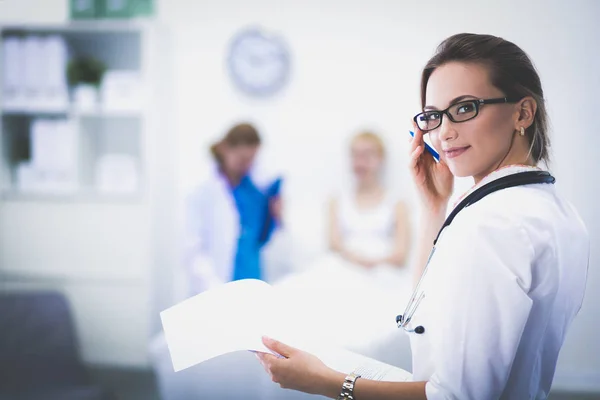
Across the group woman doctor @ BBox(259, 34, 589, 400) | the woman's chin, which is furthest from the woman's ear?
the woman's chin

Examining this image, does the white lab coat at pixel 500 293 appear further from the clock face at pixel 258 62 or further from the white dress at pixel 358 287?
the clock face at pixel 258 62

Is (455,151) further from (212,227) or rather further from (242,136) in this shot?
(212,227)

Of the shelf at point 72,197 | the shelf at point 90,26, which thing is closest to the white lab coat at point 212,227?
the shelf at point 72,197

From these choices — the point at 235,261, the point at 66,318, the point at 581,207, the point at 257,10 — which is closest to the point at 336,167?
the point at 235,261

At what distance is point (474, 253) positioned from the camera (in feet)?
2.26

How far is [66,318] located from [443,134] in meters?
2.25

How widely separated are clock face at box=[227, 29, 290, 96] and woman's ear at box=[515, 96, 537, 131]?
2146 mm

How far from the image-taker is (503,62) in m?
0.79

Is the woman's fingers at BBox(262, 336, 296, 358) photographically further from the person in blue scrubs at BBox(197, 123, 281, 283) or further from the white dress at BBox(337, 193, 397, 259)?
the white dress at BBox(337, 193, 397, 259)

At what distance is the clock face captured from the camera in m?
2.80

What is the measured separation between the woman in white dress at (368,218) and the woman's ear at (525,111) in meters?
1.82

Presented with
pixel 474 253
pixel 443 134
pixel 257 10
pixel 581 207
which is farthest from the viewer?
pixel 257 10

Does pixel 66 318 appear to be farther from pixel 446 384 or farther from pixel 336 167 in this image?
pixel 446 384

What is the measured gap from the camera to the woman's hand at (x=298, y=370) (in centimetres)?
82
